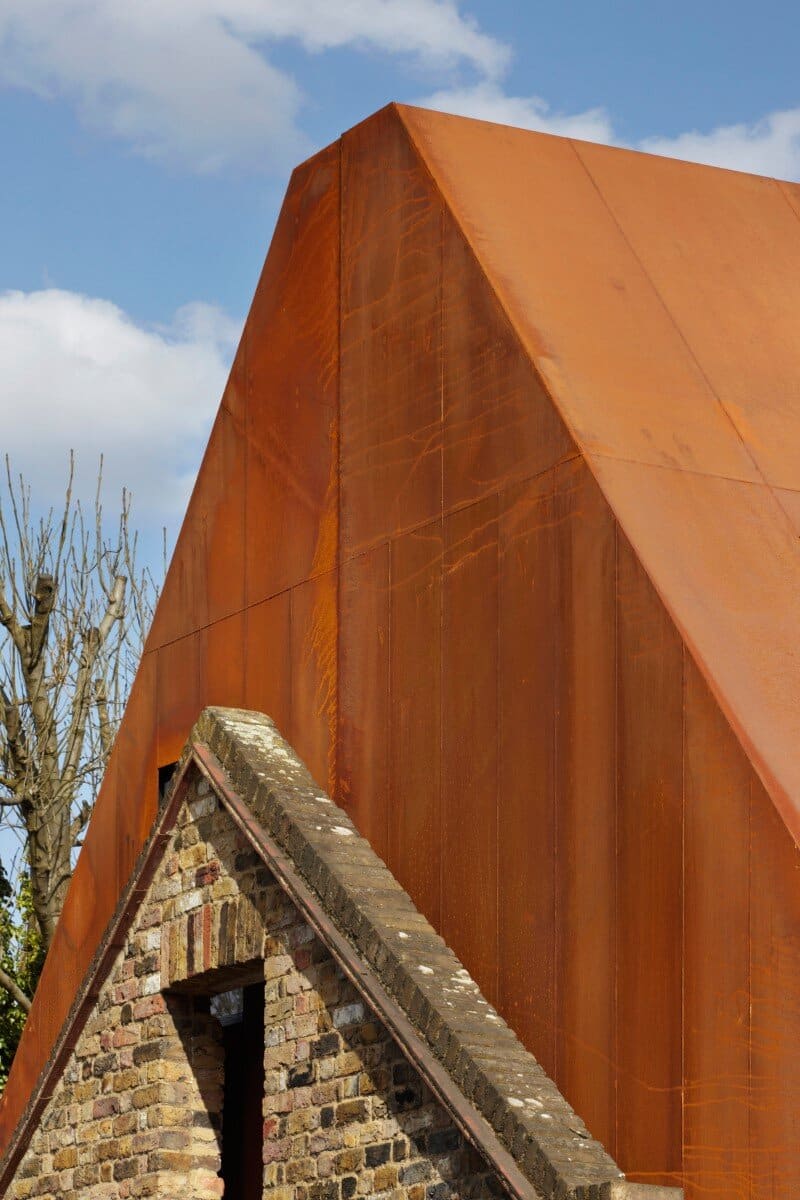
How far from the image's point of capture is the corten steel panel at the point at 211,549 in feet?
→ 34.1

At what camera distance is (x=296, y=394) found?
999 centimetres

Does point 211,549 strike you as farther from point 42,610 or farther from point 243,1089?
point 42,610

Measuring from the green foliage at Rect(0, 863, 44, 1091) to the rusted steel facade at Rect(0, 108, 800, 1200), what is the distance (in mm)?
6251

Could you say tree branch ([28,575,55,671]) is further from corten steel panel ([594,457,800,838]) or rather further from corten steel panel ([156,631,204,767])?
corten steel panel ([594,457,800,838])

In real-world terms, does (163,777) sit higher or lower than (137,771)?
lower

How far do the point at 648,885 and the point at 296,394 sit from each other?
3.86 metres

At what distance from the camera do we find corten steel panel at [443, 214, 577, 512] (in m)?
7.92

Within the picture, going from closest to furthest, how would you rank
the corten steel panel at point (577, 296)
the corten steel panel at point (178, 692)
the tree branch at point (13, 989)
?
the corten steel panel at point (577, 296), the corten steel panel at point (178, 692), the tree branch at point (13, 989)

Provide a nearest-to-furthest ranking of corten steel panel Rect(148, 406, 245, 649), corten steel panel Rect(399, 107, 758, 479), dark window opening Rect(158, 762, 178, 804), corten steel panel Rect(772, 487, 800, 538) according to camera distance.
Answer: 1. corten steel panel Rect(772, 487, 800, 538)
2. corten steel panel Rect(399, 107, 758, 479)
3. corten steel panel Rect(148, 406, 245, 649)
4. dark window opening Rect(158, 762, 178, 804)

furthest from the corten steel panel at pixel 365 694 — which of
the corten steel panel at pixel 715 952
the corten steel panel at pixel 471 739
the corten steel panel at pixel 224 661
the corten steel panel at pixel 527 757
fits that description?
the corten steel panel at pixel 715 952

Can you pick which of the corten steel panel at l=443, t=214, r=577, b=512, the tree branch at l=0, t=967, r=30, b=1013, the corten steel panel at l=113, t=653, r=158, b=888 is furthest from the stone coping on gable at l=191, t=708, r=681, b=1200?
the tree branch at l=0, t=967, r=30, b=1013

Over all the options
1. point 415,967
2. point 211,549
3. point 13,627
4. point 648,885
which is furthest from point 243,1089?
point 13,627

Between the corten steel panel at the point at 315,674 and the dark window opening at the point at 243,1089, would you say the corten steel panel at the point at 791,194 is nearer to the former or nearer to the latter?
the corten steel panel at the point at 315,674

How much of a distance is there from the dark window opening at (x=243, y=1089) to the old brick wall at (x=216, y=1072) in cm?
121
